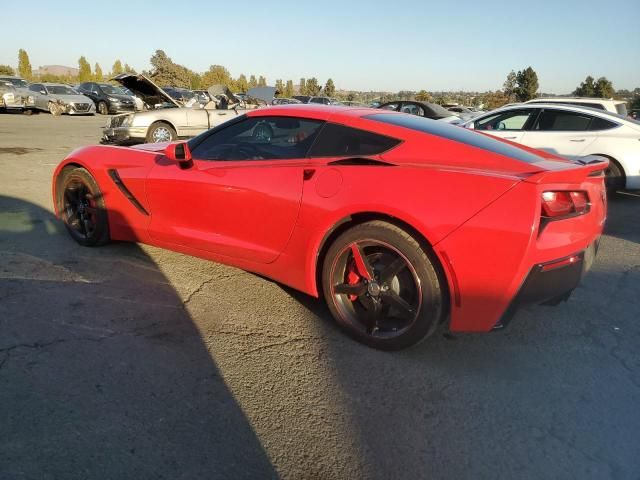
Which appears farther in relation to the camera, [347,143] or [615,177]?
[615,177]

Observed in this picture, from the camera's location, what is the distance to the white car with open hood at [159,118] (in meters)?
9.97

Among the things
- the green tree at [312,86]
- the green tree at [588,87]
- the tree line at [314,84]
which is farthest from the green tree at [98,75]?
the green tree at [588,87]

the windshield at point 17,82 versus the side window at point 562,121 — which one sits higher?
the windshield at point 17,82

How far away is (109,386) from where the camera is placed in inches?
90.3

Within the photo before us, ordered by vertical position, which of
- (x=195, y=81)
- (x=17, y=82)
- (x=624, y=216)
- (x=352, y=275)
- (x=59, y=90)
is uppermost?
(x=195, y=81)

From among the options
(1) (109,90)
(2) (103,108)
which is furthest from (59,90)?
(1) (109,90)

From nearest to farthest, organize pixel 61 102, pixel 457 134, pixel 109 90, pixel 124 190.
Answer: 1. pixel 457 134
2. pixel 124 190
3. pixel 61 102
4. pixel 109 90

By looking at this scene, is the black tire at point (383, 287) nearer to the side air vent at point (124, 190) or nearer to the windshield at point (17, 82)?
the side air vent at point (124, 190)

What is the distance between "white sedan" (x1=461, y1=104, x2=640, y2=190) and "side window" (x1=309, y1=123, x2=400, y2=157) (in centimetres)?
550

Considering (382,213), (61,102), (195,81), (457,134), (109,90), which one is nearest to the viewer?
(382,213)

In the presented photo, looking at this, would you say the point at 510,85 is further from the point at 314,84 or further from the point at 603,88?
the point at 314,84

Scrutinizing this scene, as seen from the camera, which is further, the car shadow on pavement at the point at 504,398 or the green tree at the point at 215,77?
the green tree at the point at 215,77

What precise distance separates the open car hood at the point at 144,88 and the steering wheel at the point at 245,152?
269 inches

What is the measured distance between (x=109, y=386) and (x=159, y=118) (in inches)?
352
